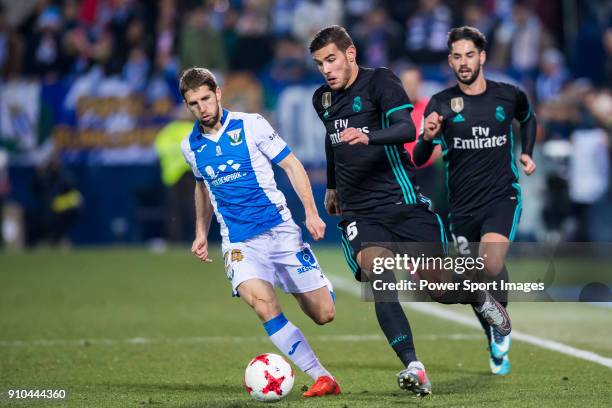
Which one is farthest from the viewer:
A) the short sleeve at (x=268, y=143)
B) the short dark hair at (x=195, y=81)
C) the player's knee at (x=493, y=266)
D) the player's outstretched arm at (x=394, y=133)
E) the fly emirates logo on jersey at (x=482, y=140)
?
the fly emirates logo on jersey at (x=482, y=140)

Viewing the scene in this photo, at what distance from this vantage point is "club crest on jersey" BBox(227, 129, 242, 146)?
729cm

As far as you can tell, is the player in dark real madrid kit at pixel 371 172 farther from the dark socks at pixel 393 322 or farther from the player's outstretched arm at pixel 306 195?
the player's outstretched arm at pixel 306 195

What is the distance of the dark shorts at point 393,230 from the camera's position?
289 inches

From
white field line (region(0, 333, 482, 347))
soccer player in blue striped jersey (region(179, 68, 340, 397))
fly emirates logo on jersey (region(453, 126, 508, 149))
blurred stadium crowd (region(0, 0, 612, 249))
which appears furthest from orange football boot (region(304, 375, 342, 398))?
blurred stadium crowd (region(0, 0, 612, 249))

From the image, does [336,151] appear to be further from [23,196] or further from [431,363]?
[23,196]

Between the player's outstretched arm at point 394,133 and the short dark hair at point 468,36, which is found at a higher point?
the short dark hair at point 468,36

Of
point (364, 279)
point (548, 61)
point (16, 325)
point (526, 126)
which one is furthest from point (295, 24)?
point (364, 279)

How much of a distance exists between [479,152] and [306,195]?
65.5 inches

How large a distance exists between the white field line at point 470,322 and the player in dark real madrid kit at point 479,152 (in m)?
0.87

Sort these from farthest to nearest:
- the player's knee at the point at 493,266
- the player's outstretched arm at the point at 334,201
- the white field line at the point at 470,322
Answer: the white field line at the point at 470,322
the player's knee at the point at 493,266
the player's outstretched arm at the point at 334,201

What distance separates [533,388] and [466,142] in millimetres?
1876

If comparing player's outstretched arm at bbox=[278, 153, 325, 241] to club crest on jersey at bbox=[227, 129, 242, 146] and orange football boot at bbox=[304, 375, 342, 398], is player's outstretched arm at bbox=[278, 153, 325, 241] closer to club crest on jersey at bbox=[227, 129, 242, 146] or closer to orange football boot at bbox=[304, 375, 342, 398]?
club crest on jersey at bbox=[227, 129, 242, 146]

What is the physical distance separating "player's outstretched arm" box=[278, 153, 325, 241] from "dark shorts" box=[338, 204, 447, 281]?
0.39m

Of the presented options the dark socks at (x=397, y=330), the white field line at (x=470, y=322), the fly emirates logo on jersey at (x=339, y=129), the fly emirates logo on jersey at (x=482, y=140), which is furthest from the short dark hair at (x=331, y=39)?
the white field line at (x=470, y=322)
